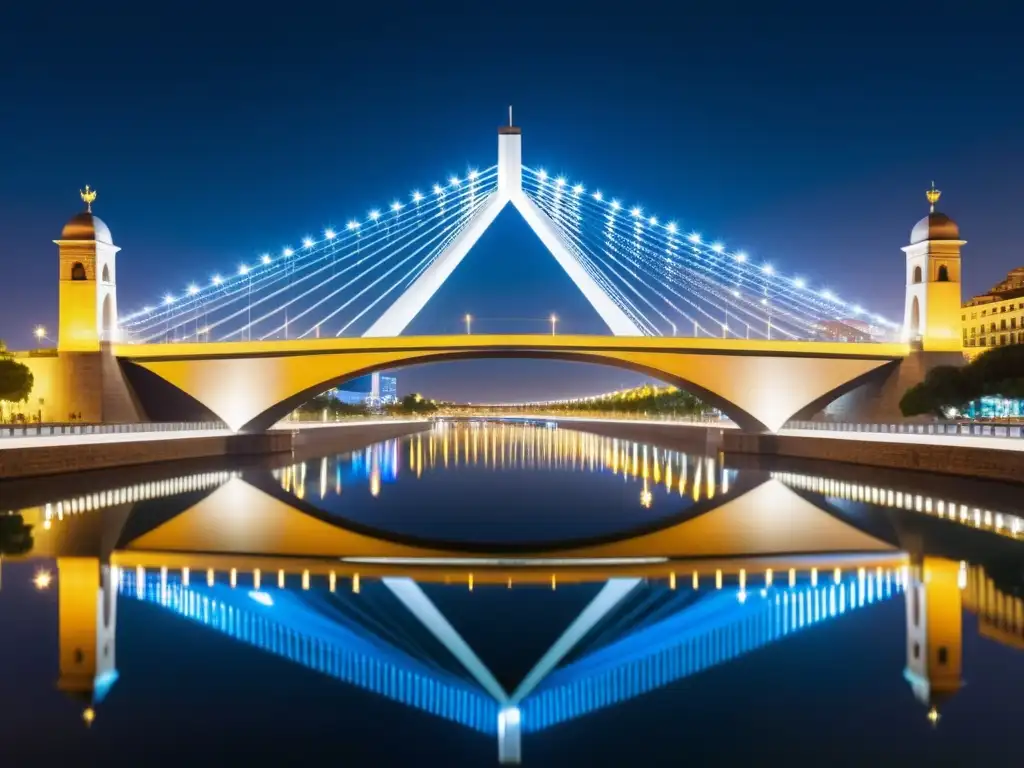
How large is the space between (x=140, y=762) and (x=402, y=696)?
6.21 feet

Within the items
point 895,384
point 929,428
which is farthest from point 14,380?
point 895,384

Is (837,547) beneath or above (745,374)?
beneath

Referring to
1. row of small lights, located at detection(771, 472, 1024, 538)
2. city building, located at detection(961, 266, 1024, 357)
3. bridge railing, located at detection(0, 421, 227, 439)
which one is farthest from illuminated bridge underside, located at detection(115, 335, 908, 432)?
city building, located at detection(961, 266, 1024, 357)

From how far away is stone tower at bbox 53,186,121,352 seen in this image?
3259cm

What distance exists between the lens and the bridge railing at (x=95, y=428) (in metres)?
21.9

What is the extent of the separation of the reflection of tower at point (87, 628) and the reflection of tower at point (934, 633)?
5.33 meters

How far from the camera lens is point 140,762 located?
5449 millimetres

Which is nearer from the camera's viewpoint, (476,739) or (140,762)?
(140,762)

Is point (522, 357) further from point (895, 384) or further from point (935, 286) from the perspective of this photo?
point (935, 286)

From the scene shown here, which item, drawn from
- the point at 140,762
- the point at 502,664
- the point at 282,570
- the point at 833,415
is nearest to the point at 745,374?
the point at 833,415

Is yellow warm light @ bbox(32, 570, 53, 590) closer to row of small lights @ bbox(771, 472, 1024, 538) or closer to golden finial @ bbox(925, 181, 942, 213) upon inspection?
row of small lights @ bbox(771, 472, 1024, 538)

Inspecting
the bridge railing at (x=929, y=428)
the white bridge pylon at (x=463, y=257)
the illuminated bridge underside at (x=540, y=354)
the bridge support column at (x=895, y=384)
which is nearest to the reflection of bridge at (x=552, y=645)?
the bridge railing at (x=929, y=428)

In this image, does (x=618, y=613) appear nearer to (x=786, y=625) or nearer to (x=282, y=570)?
(x=786, y=625)

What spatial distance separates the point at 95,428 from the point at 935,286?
25.6 metres
